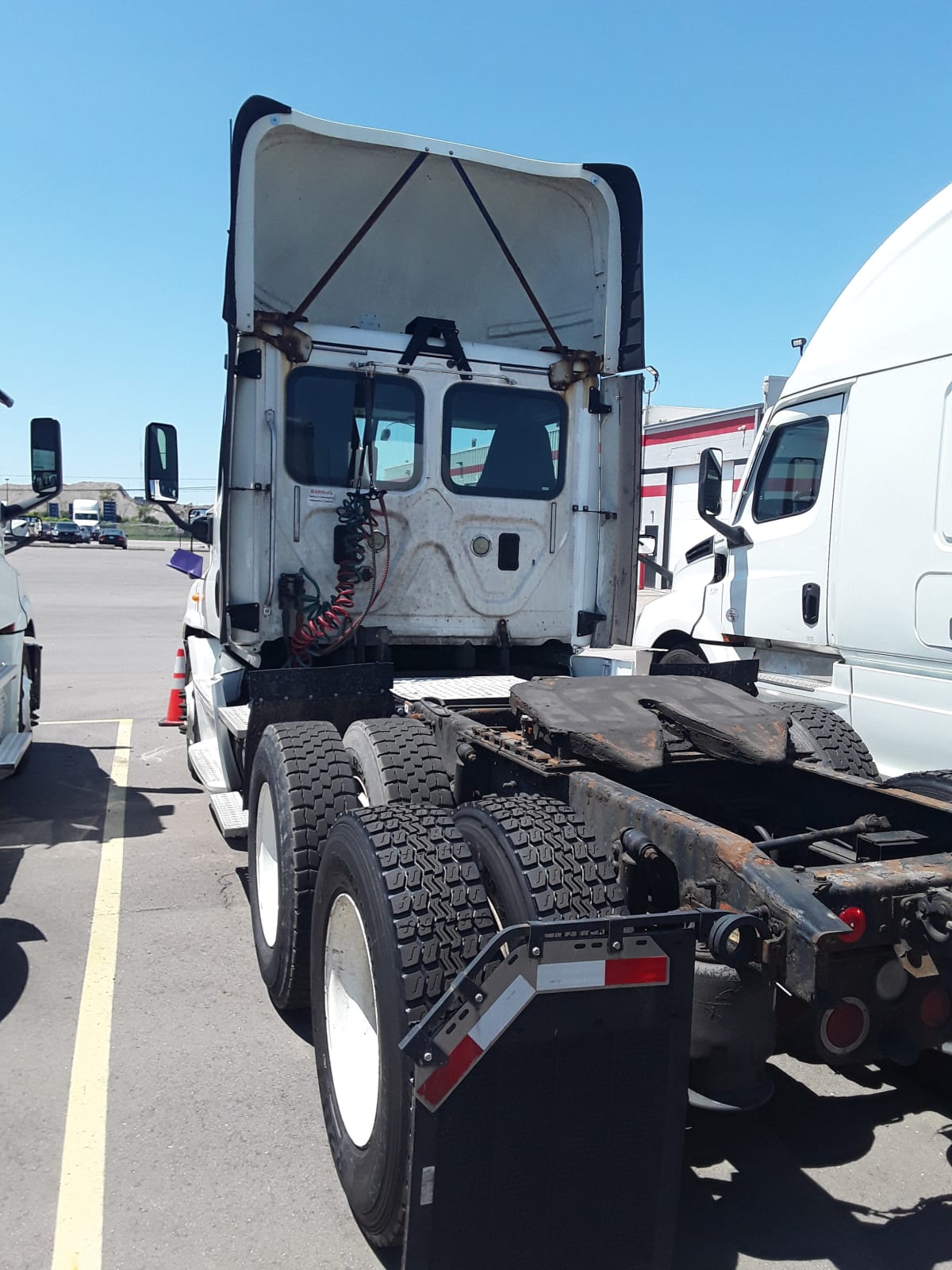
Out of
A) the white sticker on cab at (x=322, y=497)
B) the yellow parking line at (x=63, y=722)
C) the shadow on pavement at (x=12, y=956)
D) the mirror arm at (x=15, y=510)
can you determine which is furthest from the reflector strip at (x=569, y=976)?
the yellow parking line at (x=63, y=722)

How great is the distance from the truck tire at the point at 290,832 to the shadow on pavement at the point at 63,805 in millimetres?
2365

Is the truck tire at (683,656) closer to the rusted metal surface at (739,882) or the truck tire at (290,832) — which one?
the truck tire at (290,832)

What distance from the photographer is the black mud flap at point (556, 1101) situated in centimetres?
216

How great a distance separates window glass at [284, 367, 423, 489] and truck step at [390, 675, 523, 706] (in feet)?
3.94

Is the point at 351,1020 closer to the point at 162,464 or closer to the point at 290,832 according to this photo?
the point at 290,832

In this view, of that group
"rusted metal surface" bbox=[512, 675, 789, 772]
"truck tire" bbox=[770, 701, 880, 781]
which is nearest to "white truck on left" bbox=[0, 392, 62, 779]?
"rusted metal surface" bbox=[512, 675, 789, 772]

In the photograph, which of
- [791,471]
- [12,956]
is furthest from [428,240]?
[12,956]

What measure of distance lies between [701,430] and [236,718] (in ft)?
74.9

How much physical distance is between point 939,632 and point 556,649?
7.45 ft

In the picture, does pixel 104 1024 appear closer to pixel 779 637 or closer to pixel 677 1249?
pixel 677 1249

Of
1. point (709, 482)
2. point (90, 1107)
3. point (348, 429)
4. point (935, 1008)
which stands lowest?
point (90, 1107)

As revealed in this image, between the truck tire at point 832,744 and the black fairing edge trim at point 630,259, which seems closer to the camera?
the truck tire at point 832,744

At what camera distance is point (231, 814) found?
199 inches

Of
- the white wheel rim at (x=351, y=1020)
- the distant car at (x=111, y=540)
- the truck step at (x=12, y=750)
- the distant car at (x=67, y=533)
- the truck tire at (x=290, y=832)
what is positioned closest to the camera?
the white wheel rim at (x=351, y=1020)
